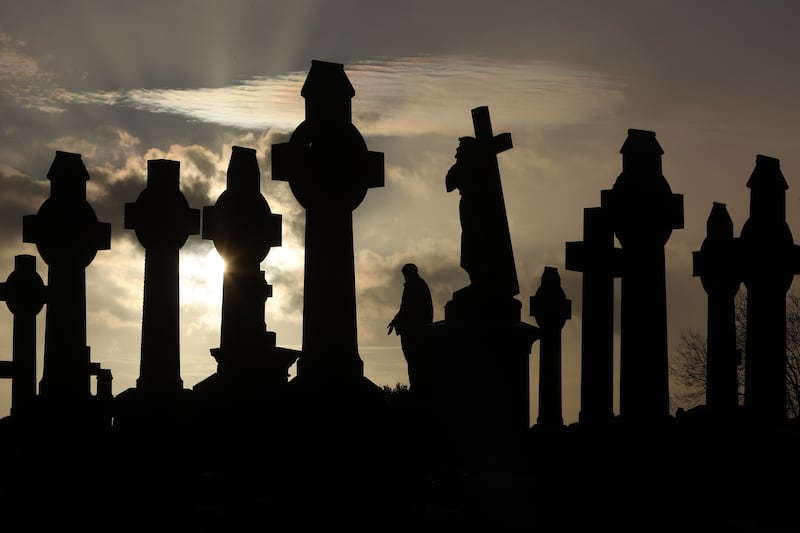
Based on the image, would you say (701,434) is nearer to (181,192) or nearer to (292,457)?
(292,457)

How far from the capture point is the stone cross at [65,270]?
16531mm

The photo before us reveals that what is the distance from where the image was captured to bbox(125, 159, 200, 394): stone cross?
16.5m

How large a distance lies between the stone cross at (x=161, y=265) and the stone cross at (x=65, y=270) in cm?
70

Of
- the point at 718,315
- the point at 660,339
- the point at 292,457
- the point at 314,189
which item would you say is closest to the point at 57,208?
the point at 314,189

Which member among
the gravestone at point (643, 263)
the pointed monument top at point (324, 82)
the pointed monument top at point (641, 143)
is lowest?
the gravestone at point (643, 263)

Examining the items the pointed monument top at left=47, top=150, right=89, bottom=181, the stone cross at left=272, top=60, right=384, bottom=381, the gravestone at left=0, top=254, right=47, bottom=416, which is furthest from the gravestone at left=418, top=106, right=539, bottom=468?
the gravestone at left=0, top=254, right=47, bottom=416

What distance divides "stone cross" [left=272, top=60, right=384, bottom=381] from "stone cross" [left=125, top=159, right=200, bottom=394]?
3.61 metres

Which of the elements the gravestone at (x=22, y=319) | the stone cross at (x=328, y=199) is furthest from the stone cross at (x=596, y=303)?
the gravestone at (x=22, y=319)

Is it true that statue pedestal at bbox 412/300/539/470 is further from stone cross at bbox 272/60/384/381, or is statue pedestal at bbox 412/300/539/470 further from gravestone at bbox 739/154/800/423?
gravestone at bbox 739/154/800/423

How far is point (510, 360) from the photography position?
13680 millimetres

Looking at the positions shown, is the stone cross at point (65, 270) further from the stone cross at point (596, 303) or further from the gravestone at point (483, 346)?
the stone cross at point (596, 303)

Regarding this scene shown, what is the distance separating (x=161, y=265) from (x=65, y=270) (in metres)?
1.28

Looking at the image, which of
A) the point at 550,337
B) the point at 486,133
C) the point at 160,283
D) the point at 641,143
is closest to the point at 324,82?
the point at 486,133

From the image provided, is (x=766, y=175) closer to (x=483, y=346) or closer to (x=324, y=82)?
(x=483, y=346)
